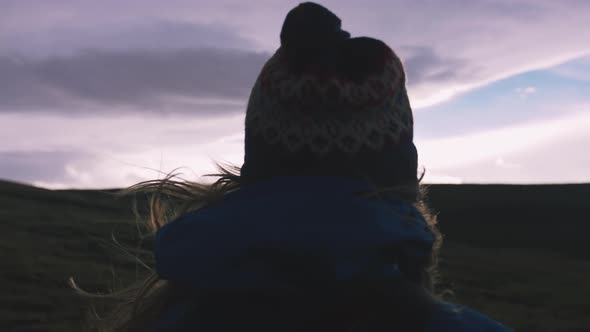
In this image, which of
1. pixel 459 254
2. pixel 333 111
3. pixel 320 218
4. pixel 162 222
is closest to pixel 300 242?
pixel 320 218

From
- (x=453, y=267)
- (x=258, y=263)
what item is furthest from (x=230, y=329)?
(x=453, y=267)

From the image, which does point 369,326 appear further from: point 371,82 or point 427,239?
point 371,82

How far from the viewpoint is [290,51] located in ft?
5.92

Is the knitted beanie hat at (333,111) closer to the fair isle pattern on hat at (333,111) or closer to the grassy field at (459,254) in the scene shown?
the fair isle pattern on hat at (333,111)

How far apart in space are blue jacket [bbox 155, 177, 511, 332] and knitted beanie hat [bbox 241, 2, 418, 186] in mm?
73

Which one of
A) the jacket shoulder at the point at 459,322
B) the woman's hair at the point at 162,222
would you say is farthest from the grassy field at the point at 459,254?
the jacket shoulder at the point at 459,322

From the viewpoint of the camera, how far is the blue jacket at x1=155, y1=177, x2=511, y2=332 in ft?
5.15

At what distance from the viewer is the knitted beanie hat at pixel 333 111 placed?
5.60 feet

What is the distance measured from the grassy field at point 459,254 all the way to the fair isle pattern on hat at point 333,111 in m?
1.70

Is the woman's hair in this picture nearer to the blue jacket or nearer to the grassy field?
the blue jacket

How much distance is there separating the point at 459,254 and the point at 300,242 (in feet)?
81.4

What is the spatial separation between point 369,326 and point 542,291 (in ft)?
57.4

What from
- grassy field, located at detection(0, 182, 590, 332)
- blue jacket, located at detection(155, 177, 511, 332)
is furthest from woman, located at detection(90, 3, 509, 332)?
grassy field, located at detection(0, 182, 590, 332)

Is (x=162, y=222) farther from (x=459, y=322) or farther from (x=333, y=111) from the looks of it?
(x=459, y=322)
